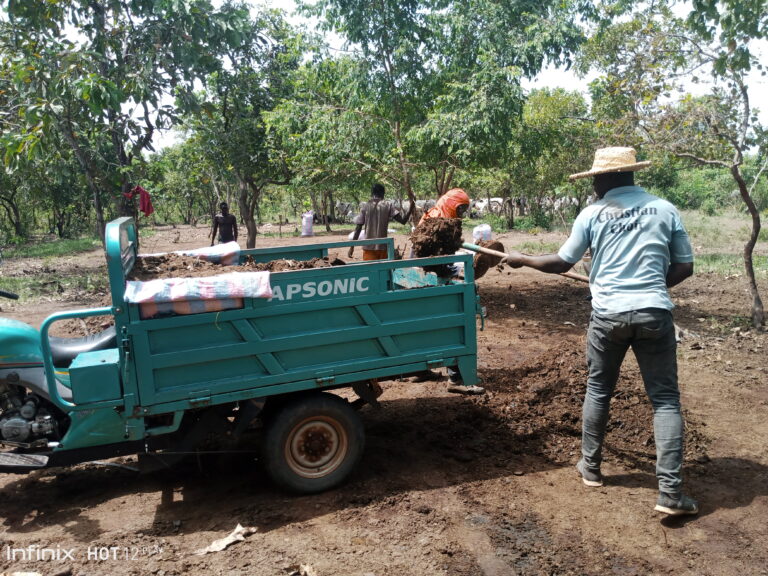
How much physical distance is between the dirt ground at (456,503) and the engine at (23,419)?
524mm

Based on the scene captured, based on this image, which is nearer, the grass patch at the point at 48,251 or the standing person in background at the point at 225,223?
the standing person in background at the point at 225,223

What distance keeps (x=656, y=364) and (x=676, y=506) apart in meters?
0.81

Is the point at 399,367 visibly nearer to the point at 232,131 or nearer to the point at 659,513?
the point at 659,513

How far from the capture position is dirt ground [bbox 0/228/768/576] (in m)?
3.13

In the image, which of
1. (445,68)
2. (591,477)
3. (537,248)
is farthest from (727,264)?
(591,477)

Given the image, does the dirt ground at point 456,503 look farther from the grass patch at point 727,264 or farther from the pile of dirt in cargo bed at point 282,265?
the grass patch at point 727,264

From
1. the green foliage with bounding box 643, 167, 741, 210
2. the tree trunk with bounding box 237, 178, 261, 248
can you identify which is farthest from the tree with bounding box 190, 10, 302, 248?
the green foliage with bounding box 643, 167, 741, 210

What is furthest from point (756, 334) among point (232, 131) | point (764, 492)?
point (232, 131)

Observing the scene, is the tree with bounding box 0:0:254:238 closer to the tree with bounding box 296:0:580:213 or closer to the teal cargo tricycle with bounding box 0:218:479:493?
the tree with bounding box 296:0:580:213

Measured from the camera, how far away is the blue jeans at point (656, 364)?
3.45 m

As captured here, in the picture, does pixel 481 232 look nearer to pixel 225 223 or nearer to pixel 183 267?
pixel 183 267

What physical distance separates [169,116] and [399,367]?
5.87 metres

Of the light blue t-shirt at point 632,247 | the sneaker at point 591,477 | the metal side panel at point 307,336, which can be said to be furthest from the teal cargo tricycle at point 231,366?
the sneaker at point 591,477

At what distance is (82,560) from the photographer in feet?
10.4
